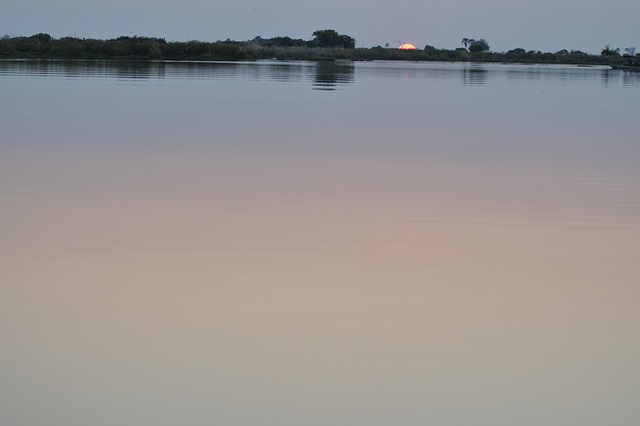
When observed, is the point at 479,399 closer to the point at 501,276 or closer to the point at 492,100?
the point at 501,276

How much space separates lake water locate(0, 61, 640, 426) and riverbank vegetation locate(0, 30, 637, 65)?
1235 inches

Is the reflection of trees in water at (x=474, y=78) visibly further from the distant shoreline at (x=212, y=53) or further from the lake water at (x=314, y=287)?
the lake water at (x=314, y=287)

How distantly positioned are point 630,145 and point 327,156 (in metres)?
3.42

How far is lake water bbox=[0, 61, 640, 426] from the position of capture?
90.5 inches

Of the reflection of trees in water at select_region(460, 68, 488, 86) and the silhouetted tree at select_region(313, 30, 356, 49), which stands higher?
the silhouetted tree at select_region(313, 30, 356, 49)

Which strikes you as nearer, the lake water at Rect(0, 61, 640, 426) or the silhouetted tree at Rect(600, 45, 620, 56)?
the lake water at Rect(0, 61, 640, 426)

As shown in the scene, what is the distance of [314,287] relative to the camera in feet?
10.6

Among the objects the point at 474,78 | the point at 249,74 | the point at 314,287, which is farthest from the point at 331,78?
the point at 314,287

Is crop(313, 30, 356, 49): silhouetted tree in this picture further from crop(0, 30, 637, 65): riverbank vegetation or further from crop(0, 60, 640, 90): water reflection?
crop(0, 60, 640, 90): water reflection

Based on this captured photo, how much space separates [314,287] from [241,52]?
45.0 m

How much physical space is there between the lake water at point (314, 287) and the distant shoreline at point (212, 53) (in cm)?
3081

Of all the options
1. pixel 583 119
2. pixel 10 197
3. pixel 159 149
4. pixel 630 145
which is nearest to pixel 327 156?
pixel 159 149

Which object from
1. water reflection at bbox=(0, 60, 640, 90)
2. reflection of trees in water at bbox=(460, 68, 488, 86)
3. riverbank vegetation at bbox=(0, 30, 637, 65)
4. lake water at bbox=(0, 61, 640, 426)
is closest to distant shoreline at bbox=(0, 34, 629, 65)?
riverbank vegetation at bbox=(0, 30, 637, 65)

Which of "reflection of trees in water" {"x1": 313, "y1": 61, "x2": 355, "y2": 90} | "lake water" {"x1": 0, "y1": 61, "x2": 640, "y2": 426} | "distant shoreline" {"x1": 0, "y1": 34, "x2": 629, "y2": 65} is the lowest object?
"lake water" {"x1": 0, "y1": 61, "x2": 640, "y2": 426}
